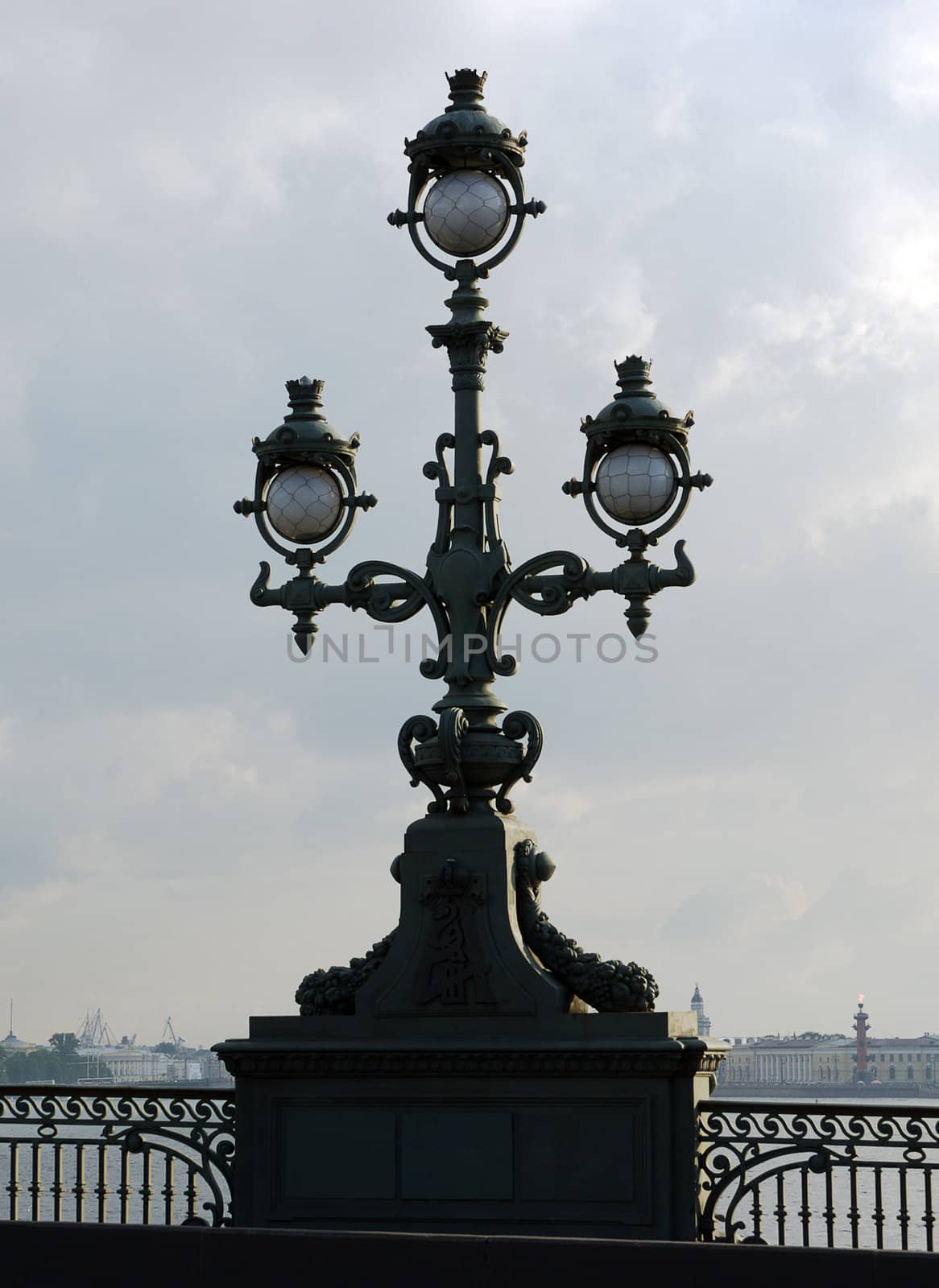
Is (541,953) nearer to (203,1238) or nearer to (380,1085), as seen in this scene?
(380,1085)

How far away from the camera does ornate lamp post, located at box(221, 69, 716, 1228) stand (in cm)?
977

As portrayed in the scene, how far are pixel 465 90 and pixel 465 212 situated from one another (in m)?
0.83

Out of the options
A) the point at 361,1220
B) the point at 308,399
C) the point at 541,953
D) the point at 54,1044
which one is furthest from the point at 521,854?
the point at 54,1044

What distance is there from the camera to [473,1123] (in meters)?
9.66

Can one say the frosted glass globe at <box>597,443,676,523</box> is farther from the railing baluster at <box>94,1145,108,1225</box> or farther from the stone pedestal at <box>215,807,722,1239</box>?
the railing baluster at <box>94,1145,108,1225</box>

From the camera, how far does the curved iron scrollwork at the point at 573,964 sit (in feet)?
31.6

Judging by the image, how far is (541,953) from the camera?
988cm

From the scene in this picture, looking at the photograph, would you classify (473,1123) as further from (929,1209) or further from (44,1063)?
(44,1063)

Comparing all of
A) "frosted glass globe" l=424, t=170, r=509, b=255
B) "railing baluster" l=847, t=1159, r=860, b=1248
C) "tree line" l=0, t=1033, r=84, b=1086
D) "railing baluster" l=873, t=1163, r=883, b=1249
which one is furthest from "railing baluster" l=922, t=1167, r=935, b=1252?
"tree line" l=0, t=1033, r=84, b=1086

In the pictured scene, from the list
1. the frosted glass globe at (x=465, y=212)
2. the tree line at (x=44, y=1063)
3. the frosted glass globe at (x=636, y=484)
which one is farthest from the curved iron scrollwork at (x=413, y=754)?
the tree line at (x=44, y=1063)

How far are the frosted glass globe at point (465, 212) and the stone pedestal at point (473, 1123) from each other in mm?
4221

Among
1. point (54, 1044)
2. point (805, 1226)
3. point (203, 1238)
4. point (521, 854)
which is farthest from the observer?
point (54, 1044)

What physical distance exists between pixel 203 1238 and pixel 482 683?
10.4 ft

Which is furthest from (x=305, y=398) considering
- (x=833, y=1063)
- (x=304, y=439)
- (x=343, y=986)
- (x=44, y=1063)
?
(x=833, y=1063)
